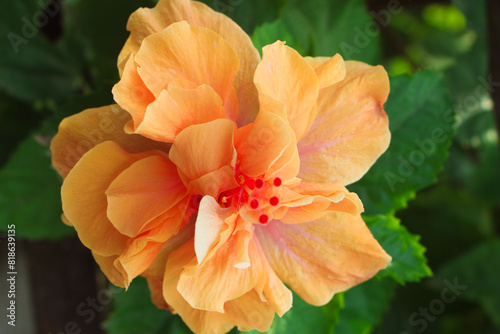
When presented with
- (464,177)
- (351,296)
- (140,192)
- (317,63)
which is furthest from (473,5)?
(140,192)

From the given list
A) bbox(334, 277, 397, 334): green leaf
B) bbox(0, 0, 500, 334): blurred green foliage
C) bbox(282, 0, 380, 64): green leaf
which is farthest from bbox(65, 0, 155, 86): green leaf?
bbox(334, 277, 397, 334): green leaf

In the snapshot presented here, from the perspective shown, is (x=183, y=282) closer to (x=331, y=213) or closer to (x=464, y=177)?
(x=331, y=213)

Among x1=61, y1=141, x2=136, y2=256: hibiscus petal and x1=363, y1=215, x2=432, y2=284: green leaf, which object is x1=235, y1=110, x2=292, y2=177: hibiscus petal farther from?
x1=363, y1=215, x2=432, y2=284: green leaf

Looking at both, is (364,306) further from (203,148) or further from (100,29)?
(100,29)

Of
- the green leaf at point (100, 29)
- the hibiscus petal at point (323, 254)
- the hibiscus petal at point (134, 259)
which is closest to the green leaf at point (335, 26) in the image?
the green leaf at point (100, 29)

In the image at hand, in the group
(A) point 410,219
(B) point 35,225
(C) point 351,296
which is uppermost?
(B) point 35,225

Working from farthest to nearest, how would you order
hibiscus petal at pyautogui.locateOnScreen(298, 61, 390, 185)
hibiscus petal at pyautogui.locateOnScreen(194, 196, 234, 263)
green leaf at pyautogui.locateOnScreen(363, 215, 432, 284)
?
green leaf at pyautogui.locateOnScreen(363, 215, 432, 284) → hibiscus petal at pyautogui.locateOnScreen(298, 61, 390, 185) → hibiscus petal at pyautogui.locateOnScreen(194, 196, 234, 263)

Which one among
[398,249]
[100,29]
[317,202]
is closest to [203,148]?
[317,202]

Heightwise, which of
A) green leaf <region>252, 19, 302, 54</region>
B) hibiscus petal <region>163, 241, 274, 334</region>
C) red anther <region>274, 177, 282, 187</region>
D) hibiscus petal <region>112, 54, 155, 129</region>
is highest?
hibiscus petal <region>112, 54, 155, 129</region>
